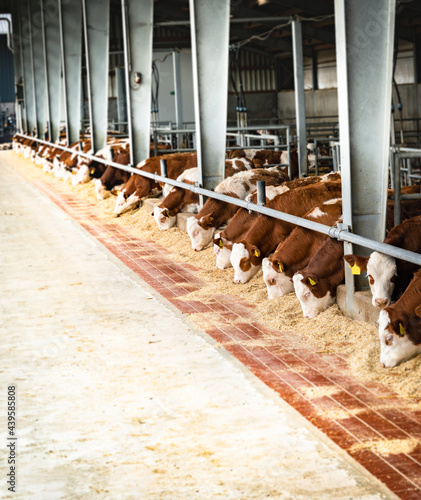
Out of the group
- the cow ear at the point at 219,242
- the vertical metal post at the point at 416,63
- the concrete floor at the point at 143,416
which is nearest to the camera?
the concrete floor at the point at 143,416

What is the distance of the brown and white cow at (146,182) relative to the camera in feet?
43.2

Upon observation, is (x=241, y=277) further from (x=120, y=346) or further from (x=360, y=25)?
(x=360, y=25)

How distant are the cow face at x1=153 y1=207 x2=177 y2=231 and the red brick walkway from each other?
3.11 meters

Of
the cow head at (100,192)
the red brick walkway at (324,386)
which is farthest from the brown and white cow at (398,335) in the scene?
the cow head at (100,192)

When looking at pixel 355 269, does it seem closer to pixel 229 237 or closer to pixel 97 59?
pixel 229 237

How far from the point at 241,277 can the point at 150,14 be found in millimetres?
7267

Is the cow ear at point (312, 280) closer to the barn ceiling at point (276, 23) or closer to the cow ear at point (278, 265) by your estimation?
the cow ear at point (278, 265)

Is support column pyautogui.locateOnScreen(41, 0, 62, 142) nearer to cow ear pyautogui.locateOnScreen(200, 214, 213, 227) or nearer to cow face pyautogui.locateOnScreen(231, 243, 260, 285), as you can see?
cow ear pyautogui.locateOnScreen(200, 214, 213, 227)

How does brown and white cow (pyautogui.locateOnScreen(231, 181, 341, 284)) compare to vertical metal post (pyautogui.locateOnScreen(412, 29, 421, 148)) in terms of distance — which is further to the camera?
vertical metal post (pyautogui.locateOnScreen(412, 29, 421, 148))

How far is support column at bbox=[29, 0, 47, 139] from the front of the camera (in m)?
30.5

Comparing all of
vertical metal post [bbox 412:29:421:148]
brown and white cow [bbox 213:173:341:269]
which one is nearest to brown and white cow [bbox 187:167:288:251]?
brown and white cow [bbox 213:173:341:269]

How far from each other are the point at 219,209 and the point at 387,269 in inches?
172

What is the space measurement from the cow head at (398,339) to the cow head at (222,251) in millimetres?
3454

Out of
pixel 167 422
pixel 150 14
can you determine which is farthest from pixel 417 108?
pixel 167 422
